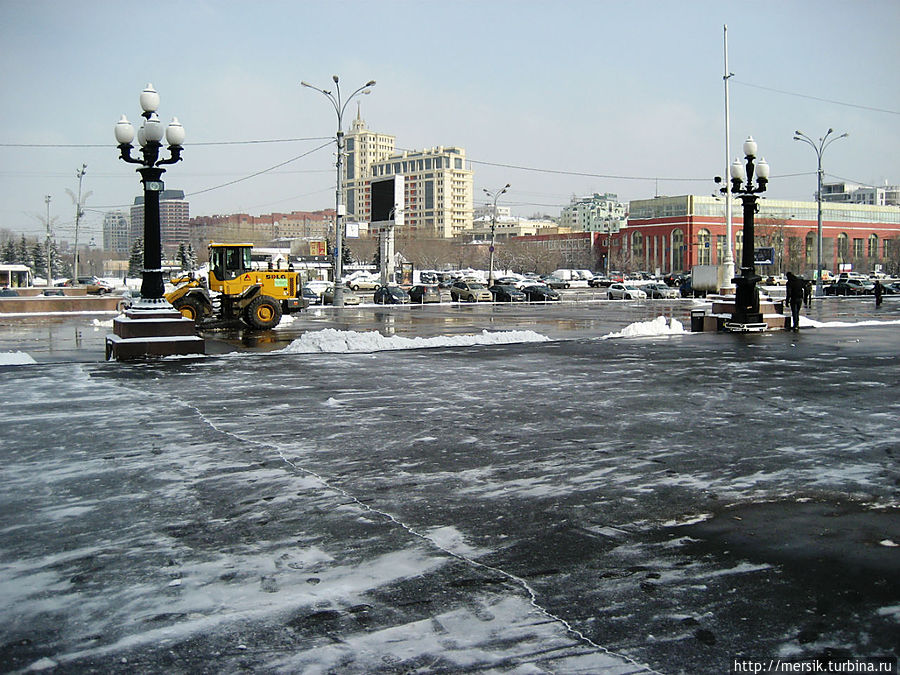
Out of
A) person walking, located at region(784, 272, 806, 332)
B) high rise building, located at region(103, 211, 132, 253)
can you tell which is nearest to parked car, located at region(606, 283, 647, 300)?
person walking, located at region(784, 272, 806, 332)

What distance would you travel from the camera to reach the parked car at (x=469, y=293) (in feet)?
167

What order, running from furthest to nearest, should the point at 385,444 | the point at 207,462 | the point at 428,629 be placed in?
1. the point at 385,444
2. the point at 207,462
3. the point at 428,629

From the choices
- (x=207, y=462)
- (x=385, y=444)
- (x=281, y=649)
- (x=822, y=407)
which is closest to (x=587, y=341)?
(x=822, y=407)

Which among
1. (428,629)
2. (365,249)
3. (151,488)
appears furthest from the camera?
(365,249)

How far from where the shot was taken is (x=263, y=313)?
2659 centimetres

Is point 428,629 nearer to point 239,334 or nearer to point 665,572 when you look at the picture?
point 665,572

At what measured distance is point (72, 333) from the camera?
25.5 m

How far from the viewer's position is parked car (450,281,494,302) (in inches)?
2008

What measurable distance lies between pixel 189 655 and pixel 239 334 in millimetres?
21629

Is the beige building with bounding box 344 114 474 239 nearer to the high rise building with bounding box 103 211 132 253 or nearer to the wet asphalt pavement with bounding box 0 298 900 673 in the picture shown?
the high rise building with bounding box 103 211 132 253

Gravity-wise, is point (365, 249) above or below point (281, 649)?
above

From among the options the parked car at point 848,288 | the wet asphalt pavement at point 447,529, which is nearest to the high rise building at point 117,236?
the parked car at point 848,288

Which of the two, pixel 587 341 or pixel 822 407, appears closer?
pixel 822 407

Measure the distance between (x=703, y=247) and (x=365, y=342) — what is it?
11712 centimetres
